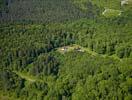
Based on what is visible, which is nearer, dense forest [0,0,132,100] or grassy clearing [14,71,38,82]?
dense forest [0,0,132,100]

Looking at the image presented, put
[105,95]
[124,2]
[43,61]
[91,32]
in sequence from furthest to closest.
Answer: [124,2]
[91,32]
[43,61]
[105,95]

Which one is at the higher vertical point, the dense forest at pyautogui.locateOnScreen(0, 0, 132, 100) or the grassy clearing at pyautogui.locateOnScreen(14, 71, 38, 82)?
the dense forest at pyautogui.locateOnScreen(0, 0, 132, 100)

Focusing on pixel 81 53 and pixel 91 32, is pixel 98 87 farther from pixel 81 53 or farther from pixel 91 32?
pixel 91 32

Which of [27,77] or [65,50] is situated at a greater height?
[65,50]

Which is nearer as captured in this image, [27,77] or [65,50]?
[27,77]

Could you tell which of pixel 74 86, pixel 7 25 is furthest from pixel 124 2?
pixel 74 86

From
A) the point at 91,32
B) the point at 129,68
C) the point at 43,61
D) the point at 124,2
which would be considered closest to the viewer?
the point at 129,68

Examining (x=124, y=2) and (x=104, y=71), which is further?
(x=124, y=2)
